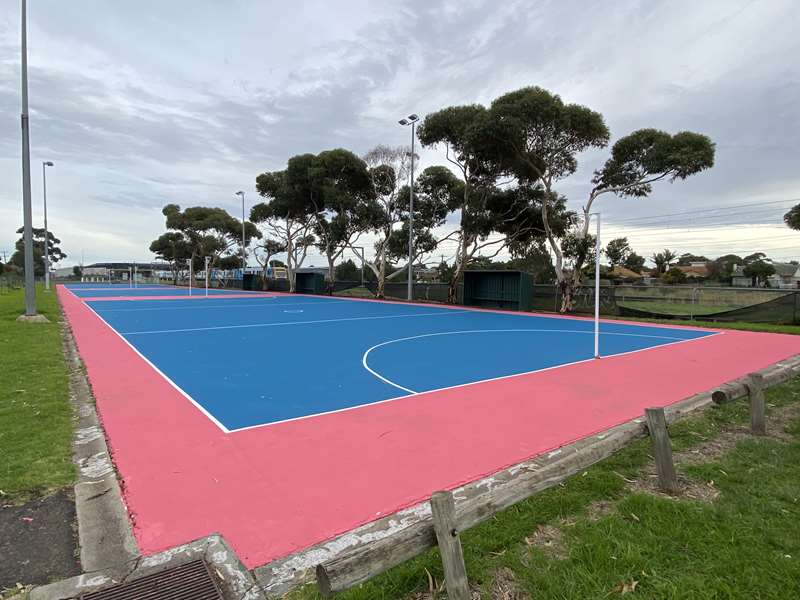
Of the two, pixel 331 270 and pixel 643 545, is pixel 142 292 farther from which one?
pixel 643 545

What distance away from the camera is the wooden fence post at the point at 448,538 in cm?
227

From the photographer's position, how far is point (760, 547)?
2.94 meters

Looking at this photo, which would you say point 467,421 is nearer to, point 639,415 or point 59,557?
point 639,415

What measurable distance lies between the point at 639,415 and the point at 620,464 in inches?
75.1

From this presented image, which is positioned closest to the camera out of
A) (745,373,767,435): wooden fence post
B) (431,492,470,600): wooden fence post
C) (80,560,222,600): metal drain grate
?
(431,492,470,600): wooden fence post

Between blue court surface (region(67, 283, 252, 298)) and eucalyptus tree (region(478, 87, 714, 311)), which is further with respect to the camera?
blue court surface (region(67, 283, 252, 298))

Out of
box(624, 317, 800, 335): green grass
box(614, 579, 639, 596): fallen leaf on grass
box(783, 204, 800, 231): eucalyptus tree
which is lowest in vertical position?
box(614, 579, 639, 596): fallen leaf on grass

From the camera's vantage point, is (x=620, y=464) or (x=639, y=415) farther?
(x=639, y=415)

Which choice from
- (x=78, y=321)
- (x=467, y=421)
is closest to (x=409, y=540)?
(x=467, y=421)

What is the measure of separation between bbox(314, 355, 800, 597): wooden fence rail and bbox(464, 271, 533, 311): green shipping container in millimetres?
18704

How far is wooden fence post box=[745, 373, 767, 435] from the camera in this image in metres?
Answer: 5.14

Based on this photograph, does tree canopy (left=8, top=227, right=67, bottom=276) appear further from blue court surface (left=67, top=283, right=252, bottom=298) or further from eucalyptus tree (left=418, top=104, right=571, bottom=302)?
eucalyptus tree (left=418, top=104, right=571, bottom=302)

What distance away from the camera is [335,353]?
10.3 m

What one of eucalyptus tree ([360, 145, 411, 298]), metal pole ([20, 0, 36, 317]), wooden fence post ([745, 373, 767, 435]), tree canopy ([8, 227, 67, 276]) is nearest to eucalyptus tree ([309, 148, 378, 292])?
eucalyptus tree ([360, 145, 411, 298])
